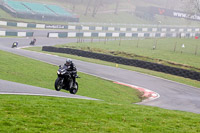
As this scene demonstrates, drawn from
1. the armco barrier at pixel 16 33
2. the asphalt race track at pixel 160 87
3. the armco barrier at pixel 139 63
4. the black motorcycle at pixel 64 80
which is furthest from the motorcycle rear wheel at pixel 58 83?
the armco barrier at pixel 16 33

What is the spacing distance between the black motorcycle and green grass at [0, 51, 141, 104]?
5.11 ft

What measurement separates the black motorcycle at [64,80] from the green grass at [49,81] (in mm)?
1559

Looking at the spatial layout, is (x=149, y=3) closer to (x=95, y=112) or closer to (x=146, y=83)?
(x=146, y=83)

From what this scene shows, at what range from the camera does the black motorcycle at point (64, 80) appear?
15.6 metres

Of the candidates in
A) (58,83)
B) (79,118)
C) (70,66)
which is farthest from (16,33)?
(79,118)

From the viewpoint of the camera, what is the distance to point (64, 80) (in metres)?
16.4

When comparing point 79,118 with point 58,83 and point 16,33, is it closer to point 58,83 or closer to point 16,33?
point 58,83

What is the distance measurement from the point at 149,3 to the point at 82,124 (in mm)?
119479

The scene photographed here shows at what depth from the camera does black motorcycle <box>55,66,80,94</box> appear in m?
15.6

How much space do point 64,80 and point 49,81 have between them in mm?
3959

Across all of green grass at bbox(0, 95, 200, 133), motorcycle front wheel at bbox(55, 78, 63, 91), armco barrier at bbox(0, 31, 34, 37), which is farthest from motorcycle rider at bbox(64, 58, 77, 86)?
armco barrier at bbox(0, 31, 34, 37)

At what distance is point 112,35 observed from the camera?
66.8 metres

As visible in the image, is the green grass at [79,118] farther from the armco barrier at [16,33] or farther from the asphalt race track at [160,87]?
the armco barrier at [16,33]

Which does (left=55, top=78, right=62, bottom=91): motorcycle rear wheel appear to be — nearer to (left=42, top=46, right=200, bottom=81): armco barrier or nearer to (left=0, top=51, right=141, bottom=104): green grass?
(left=0, top=51, right=141, bottom=104): green grass
